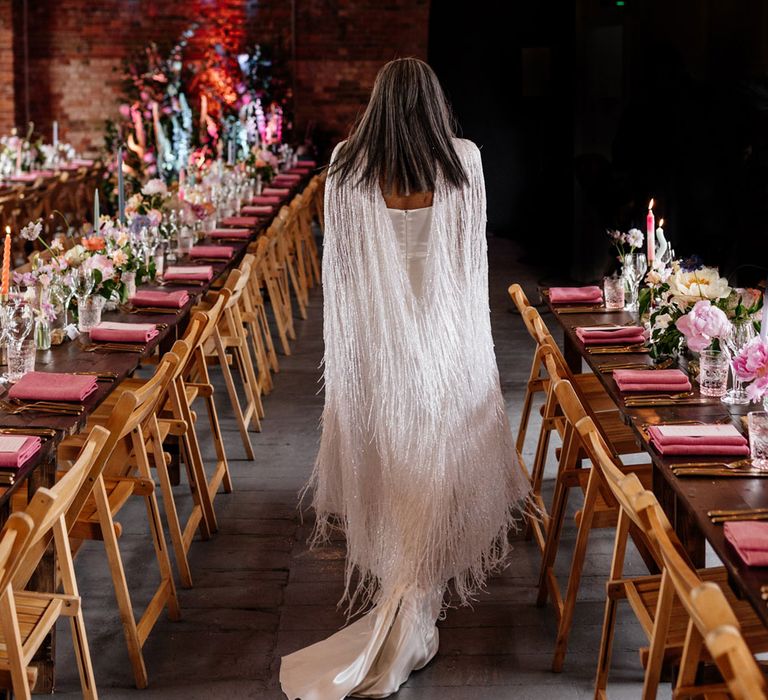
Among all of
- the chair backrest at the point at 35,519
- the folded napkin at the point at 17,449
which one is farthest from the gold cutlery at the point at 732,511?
the folded napkin at the point at 17,449

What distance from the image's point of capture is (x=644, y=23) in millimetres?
8680

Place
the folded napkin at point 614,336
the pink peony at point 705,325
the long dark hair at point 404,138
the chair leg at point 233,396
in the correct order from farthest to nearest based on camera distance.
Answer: the chair leg at point 233,396 < the folded napkin at point 614,336 < the long dark hair at point 404,138 < the pink peony at point 705,325

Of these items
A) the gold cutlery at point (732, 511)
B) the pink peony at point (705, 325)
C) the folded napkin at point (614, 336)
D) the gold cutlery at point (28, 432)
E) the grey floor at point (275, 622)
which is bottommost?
the grey floor at point (275, 622)

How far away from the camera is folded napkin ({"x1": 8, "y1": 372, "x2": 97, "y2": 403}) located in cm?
352

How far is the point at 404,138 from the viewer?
11.9 feet

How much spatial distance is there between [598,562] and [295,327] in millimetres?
4463

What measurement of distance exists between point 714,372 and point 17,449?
2020 millimetres

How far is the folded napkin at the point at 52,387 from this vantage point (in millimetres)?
3518

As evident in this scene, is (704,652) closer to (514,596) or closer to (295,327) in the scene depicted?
(514,596)

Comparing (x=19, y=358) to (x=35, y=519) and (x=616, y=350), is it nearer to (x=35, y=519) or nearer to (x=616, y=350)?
(x=35, y=519)

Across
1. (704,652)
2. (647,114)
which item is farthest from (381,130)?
(647,114)

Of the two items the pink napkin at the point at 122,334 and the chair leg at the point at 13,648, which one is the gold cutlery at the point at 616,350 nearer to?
the pink napkin at the point at 122,334

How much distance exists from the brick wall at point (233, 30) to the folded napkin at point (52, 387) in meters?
10.4

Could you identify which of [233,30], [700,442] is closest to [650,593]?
[700,442]
